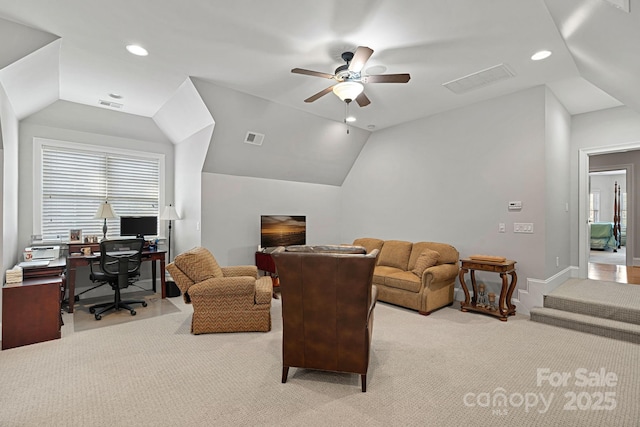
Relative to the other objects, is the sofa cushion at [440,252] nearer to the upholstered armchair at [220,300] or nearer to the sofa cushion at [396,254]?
the sofa cushion at [396,254]

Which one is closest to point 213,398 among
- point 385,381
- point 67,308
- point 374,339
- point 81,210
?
point 385,381

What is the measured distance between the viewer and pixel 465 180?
16.1 ft

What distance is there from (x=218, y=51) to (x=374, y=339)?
3.43m

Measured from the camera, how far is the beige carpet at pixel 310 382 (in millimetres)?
2094

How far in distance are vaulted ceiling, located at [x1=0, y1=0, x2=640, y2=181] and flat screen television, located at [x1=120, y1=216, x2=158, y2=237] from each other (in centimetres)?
195

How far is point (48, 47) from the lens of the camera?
307cm

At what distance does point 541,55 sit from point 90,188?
6.54m

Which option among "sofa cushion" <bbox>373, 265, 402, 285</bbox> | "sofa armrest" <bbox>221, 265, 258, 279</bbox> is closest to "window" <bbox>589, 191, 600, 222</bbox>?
"sofa cushion" <bbox>373, 265, 402, 285</bbox>

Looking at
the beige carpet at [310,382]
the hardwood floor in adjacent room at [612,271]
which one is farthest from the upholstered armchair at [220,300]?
the hardwood floor in adjacent room at [612,271]

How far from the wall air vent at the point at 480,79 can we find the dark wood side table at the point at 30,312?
5.17 meters

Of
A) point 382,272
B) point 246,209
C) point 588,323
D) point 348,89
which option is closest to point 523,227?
point 588,323

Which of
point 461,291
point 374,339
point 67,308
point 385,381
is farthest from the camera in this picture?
point 461,291

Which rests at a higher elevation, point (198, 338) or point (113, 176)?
point (113, 176)

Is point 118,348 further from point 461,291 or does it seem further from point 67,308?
point 461,291
